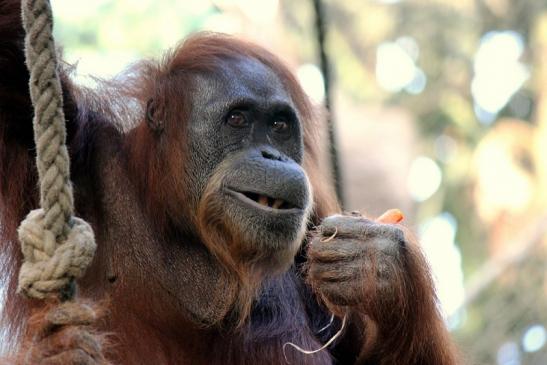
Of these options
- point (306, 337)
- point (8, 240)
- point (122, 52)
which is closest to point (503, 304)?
point (122, 52)

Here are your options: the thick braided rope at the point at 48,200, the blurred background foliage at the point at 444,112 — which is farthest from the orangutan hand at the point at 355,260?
the blurred background foliage at the point at 444,112

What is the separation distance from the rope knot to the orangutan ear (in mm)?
1297

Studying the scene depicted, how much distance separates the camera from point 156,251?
11.2 feet

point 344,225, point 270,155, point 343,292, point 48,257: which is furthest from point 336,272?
point 48,257

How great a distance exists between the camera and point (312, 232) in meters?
3.71

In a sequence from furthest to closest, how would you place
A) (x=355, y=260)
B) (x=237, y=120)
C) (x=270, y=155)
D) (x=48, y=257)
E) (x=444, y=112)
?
1. (x=444, y=112)
2. (x=237, y=120)
3. (x=270, y=155)
4. (x=355, y=260)
5. (x=48, y=257)

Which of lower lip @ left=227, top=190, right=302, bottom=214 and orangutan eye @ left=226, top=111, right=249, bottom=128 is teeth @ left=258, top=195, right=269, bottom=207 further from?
orangutan eye @ left=226, top=111, right=249, bottom=128

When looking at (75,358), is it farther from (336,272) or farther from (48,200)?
(336,272)

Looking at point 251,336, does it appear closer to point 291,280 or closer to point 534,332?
point 291,280

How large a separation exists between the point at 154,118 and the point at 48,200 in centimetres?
135

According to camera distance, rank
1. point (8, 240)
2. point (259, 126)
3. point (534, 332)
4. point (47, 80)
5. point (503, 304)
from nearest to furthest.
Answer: point (47, 80) → point (8, 240) → point (259, 126) → point (534, 332) → point (503, 304)

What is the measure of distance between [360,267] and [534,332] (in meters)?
5.56

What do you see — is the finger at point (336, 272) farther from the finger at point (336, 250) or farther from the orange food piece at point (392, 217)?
the orange food piece at point (392, 217)

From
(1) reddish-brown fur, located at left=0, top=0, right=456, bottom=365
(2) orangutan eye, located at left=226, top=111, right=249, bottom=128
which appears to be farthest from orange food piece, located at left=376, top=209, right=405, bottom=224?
(2) orangutan eye, located at left=226, top=111, right=249, bottom=128
